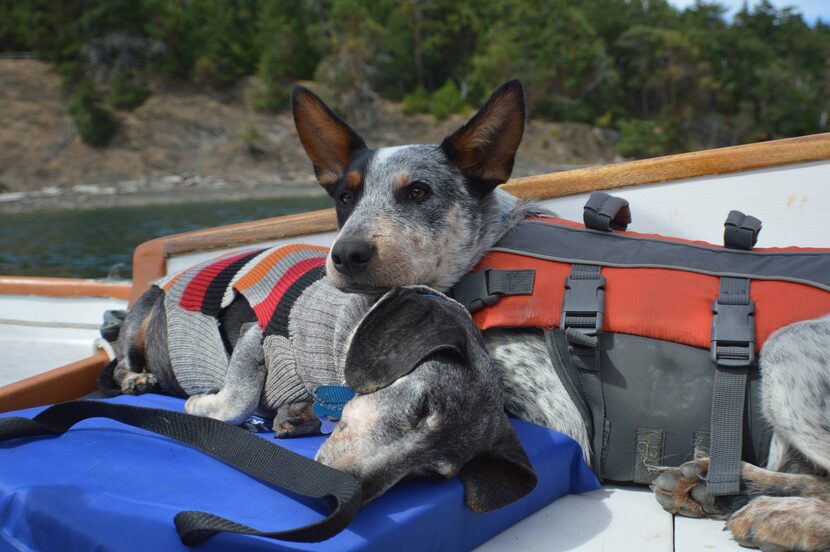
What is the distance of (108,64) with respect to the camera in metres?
61.1

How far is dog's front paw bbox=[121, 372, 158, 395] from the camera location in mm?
3025

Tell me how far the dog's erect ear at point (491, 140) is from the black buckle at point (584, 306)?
20.3 inches

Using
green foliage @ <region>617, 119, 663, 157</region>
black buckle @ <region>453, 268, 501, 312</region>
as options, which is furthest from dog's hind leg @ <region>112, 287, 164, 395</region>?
green foliage @ <region>617, 119, 663, 157</region>

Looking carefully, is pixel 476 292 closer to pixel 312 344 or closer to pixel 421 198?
pixel 421 198

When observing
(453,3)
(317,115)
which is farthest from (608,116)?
(317,115)

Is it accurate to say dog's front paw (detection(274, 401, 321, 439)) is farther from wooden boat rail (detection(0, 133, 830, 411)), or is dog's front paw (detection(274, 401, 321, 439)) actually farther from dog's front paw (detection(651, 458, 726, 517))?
wooden boat rail (detection(0, 133, 830, 411))

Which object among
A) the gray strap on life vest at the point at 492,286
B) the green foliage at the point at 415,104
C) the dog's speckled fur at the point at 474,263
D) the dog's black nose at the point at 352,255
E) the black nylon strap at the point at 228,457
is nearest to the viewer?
the black nylon strap at the point at 228,457

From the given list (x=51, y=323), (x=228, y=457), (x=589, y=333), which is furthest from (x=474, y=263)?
(x=51, y=323)

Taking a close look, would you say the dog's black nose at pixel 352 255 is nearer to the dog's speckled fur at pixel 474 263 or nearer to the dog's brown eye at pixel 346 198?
the dog's speckled fur at pixel 474 263

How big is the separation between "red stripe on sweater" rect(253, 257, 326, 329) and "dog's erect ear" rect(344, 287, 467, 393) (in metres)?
0.64

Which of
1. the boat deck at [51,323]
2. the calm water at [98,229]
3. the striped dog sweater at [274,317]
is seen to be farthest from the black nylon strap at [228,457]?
the calm water at [98,229]

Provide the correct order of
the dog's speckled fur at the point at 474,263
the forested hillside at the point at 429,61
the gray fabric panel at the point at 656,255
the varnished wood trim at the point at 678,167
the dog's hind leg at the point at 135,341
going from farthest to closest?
1. the forested hillside at the point at 429,61
2. the dog's hind leg at the point at 135,341
3. the varnished wood trim at the point at 678,167
4. the gray fabric panel at the point at 656,255
5. the dog's speckled fur at the point at 474,263

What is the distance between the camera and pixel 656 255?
229 cm

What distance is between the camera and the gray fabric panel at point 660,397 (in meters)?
2.12
